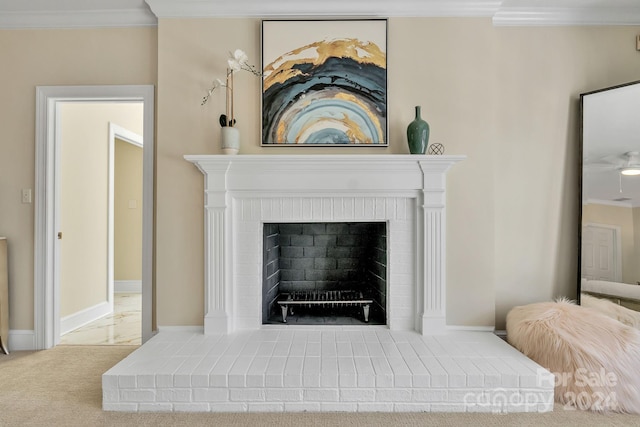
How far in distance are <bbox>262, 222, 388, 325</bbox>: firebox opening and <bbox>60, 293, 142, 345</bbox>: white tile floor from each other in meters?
1.27

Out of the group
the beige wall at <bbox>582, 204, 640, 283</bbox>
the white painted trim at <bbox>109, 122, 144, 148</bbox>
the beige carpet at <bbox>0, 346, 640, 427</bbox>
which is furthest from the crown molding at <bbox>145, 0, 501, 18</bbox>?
the beige carpet at <bbox>0, 346, 640, 427</bbox>

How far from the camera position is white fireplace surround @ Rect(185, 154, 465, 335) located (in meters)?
2.54

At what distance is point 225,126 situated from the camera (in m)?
2.56

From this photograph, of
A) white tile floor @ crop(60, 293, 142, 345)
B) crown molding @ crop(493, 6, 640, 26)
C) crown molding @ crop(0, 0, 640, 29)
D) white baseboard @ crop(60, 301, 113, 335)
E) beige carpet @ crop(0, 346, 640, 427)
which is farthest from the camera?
white baseboard @ crop(60, 301, 113, 335)

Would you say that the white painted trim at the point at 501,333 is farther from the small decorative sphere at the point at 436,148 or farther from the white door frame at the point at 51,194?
the white door frame at the point at 51,194

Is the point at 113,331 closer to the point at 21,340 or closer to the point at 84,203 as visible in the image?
the point at 21,340

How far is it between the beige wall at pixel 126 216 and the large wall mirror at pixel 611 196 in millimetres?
4837

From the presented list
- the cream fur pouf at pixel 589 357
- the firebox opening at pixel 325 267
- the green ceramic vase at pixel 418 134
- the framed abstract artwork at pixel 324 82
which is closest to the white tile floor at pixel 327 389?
the cream fur pouf at pixel 589 357

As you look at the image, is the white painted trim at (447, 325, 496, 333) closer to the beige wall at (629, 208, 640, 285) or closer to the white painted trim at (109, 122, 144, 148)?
the beige wall at (629, 208, 640, 285)

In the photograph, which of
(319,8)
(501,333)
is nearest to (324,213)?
(319,8)

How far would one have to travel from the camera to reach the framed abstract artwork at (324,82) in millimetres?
2625

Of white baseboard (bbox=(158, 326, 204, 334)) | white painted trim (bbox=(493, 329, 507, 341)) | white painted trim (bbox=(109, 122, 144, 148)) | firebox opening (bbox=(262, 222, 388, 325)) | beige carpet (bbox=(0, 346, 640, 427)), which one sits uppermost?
white painted trim (bbox=(109, 122, 144, 148))

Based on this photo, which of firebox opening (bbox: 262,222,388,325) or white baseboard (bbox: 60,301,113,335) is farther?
white baseboard (bbox: 60,301,113,335)

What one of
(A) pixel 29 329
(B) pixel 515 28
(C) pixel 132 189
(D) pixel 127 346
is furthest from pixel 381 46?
(C) pixel 132 189
